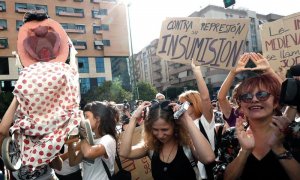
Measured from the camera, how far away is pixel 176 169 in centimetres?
268

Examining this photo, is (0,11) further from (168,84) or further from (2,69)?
(168,84)

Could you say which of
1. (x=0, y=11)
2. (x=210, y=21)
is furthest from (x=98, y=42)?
(x=210, y=21)

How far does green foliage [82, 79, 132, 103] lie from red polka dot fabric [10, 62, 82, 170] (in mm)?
37613

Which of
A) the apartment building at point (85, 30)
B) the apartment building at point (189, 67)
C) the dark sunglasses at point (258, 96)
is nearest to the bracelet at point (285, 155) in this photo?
the dark sunglasses at point (258, 96)

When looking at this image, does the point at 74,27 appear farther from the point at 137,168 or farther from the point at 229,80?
the point at 229,80

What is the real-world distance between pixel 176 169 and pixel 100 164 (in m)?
0.81

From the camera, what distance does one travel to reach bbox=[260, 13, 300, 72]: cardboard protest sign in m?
4.83

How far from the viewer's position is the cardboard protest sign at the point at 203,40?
4180 mm

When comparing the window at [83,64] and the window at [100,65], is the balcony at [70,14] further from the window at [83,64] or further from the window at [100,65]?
the window at [100,65]

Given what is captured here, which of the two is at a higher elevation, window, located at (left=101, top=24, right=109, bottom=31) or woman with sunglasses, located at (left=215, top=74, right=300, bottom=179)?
window, located at (left=101, top=24, right=109, bottom=31)

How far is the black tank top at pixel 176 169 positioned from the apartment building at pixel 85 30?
39.3 metres

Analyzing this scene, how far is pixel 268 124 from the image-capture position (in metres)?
2.51

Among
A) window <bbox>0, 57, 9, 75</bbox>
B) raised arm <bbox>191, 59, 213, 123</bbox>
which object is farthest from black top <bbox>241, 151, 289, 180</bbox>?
window <bbox>0, 57, 9, 75</bbox>

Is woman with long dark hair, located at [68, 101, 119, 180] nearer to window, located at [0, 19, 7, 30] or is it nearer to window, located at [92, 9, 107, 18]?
window, located at [0, 19, 7, 30]
